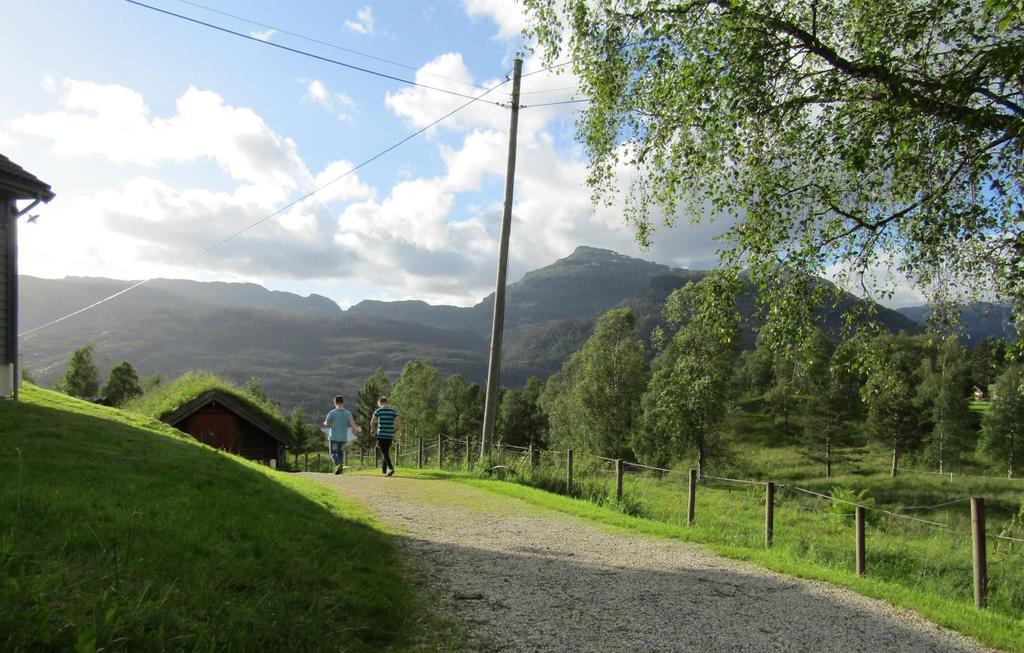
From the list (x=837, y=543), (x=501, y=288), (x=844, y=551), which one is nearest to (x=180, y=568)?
(x=844, y=551)

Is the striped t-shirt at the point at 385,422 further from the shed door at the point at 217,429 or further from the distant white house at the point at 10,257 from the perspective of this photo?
the shed door at the point at 217,429

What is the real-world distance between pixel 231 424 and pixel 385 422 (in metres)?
14.6

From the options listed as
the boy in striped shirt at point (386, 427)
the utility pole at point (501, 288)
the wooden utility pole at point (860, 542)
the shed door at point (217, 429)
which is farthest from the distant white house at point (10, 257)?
the wooden utility pole at point (860, 542)

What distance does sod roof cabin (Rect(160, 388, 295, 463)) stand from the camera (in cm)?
2588

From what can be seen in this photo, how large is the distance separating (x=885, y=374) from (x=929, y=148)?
10.0 feet

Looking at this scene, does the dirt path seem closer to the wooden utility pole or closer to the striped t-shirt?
the wooden utility pole

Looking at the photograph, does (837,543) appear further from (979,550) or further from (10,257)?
(10,257)

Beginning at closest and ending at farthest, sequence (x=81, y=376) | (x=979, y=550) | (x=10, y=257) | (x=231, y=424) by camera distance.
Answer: (x=979, y=550)
(x=10, y=257)
(x=231, y=424)
(x=81, y=376)

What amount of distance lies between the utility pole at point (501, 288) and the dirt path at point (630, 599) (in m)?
8.16

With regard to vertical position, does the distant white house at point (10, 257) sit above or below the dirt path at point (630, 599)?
above

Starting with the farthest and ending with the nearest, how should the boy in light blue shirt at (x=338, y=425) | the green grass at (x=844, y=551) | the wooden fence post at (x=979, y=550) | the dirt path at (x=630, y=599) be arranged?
the boy in light blue shirt at (x=338, y=425) → the wooden fence post at (x=979, y=550) → the green grass at (x=844, y=551) → the dirt path at (x=630, y=599)

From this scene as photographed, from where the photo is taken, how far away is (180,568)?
166 inches

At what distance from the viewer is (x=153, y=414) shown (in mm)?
24406

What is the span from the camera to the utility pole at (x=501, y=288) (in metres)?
16.9
